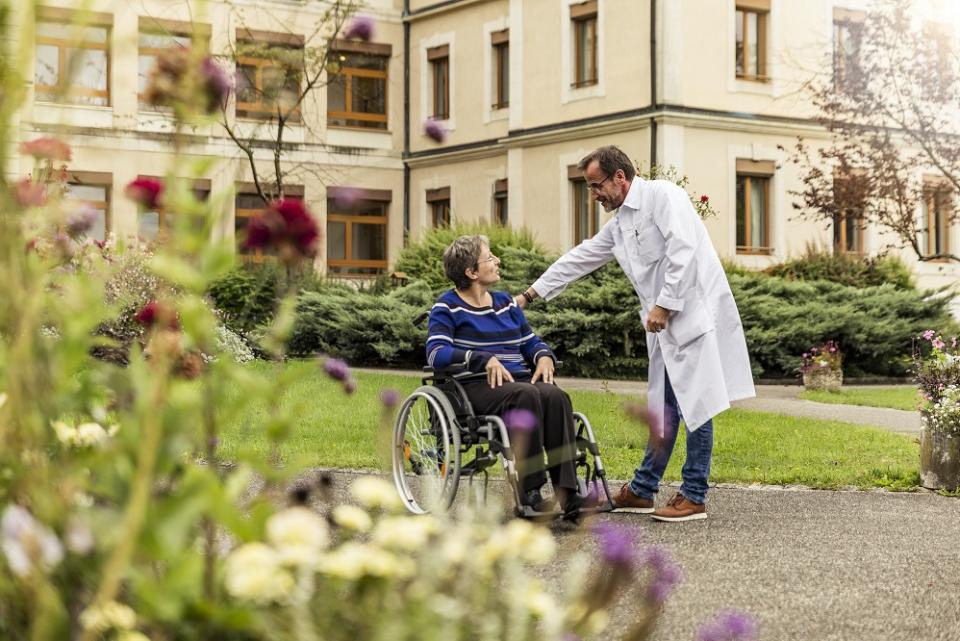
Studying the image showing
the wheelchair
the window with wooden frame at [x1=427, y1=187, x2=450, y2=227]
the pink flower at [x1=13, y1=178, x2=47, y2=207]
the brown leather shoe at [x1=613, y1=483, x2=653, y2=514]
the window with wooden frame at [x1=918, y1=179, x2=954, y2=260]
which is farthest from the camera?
the window with wooden frame at [x1=427, y1=187, x2=450, y2=227]

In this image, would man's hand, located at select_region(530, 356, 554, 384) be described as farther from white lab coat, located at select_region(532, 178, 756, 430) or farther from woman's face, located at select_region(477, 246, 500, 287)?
→ white lab coat, located at select_region(532, 178, 756, 430)

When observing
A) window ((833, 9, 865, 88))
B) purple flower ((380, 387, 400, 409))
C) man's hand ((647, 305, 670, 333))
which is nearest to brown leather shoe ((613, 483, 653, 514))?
man's hand ((647, 305, 670, 333))

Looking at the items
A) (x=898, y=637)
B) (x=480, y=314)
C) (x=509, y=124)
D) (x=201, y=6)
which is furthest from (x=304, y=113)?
(x=201, y=6)

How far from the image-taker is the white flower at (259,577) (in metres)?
1.80

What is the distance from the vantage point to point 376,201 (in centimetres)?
3044

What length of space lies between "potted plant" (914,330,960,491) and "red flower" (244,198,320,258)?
6.88 m

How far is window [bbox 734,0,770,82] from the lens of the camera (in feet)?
83.3

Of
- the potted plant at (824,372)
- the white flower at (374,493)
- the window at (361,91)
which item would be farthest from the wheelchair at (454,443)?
the window at (361,91)

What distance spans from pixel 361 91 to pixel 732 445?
21.1 meters

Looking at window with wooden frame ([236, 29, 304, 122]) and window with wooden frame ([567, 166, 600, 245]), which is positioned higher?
window with wooden frame ([236, 29, 304, 122])

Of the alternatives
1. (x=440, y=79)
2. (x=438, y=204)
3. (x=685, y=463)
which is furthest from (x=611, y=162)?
(x=440, y=79)

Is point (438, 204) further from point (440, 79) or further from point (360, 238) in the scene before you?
point (440, 79)

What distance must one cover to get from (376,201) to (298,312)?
10848 millimetres

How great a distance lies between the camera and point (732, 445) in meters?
10.9
